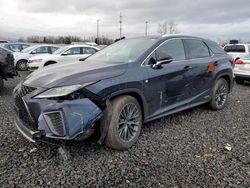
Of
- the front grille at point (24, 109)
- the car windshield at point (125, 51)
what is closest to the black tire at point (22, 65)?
the car windshield at point (125, 51)

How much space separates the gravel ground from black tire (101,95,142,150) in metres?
0.15

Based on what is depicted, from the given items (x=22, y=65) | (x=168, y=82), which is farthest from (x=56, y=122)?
(x=22, y=65)

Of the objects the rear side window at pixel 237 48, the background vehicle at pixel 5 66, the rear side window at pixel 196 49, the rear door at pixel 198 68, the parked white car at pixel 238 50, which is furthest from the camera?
the rear side window at pixel 237 48

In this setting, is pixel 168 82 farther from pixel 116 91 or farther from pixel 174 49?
pixel 116 91

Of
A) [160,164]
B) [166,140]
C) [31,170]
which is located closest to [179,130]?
[166,140]

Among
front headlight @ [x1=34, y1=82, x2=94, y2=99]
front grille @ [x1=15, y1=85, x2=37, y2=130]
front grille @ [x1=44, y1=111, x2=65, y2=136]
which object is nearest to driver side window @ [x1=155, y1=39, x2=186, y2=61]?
front headlight @ [x1=34, y1=82, x2=94, y2=99]

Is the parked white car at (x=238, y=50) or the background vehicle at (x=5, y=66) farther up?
the parked white car at (x=238, y=50)

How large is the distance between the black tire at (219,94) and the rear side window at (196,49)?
0.76 metres

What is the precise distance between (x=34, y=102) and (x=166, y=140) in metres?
2.11

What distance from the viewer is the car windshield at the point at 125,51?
4.04m

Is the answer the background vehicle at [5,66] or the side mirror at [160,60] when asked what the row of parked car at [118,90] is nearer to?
the side mirror at [160,60]

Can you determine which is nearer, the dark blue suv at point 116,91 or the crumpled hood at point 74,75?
the dark blue suv at point 116,91

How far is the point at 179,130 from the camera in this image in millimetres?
4461

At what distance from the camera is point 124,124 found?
3.59 m
